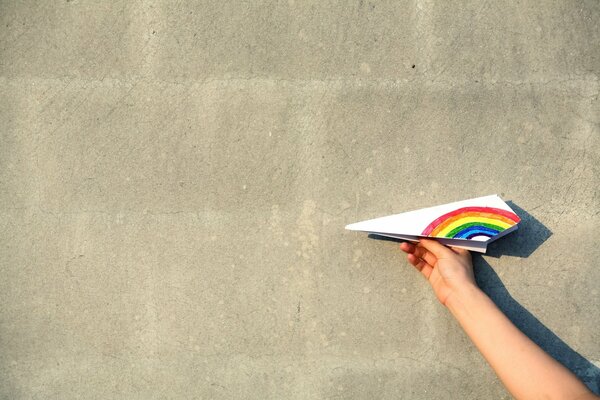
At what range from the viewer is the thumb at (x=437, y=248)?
234cm

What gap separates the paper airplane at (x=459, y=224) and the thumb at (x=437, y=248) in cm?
3

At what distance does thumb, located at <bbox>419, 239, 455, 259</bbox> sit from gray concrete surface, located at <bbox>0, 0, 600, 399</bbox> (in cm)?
17

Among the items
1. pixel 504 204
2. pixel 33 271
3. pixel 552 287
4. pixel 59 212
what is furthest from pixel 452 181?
pixel 33 271

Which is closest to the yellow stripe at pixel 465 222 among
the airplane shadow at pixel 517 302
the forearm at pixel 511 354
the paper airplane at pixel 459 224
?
the paper airplane at pixel 459 224

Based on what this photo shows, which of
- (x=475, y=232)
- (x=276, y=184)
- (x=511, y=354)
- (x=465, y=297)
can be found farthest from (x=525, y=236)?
(x=276, y=184)

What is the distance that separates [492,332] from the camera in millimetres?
2225

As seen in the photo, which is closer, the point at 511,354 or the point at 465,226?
the point at 511,354

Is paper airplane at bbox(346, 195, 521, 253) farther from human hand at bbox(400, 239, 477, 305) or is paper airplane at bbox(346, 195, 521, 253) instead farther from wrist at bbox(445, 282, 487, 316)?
wrist at bbox(445, 282, 487, 316)

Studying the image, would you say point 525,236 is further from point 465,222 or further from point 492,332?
point 492,332

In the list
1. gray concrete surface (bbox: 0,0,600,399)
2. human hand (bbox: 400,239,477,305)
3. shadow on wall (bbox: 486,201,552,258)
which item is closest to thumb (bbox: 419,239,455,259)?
human hand (bbox: 400,239,477,305)

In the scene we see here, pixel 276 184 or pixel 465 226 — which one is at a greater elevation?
pixel 276 184

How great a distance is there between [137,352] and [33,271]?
731 millimetres

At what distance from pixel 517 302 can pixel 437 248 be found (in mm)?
549

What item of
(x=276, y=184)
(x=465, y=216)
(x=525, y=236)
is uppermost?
(x=276, y=184)
